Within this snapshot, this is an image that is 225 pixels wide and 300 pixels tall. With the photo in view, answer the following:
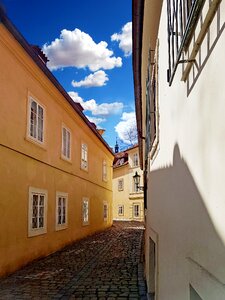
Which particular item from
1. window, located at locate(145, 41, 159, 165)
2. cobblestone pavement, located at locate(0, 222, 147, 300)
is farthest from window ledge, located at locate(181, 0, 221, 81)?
cobblestone pavement, located at locate(0, 222, 147, 300)

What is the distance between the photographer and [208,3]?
5.53 ft

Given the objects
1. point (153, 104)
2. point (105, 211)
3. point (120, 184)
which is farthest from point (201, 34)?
point (120, 184)

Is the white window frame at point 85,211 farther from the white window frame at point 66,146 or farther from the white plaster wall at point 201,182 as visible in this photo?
the white plaster wall at point 201,182

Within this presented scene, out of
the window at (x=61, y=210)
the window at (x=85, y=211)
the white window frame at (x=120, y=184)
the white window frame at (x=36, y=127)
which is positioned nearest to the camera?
the white window frame at (x=36, y=127)

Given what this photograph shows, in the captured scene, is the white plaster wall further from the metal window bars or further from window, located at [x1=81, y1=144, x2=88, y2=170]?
window, located at [x1=81, y1=144, x2=88, y2=170]

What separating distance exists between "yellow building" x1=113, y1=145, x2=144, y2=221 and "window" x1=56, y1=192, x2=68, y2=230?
23.3 meters

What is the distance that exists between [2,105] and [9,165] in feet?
4.97

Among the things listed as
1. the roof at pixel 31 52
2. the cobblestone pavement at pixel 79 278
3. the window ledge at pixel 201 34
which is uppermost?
the roof at pixel 31 52

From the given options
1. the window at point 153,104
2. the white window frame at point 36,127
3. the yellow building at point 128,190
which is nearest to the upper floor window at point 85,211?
the white window frame at point 36,127

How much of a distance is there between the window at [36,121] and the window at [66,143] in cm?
285

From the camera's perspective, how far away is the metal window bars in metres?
1.94

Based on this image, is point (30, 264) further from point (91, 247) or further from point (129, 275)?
point (91, 247)

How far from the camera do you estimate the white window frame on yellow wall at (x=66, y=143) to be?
1493 cm

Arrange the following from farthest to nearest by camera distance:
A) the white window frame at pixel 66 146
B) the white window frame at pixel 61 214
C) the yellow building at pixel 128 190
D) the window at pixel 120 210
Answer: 1. the window at pixel 120 210
2. the yellow building at pixel 128 190
3. the white window frame at pixel 66 146
4. the white window frame at pixel 61 214
